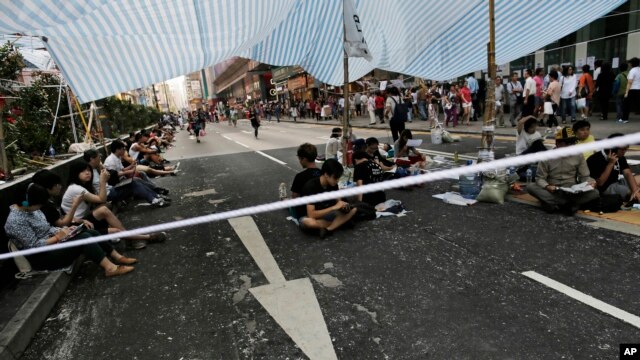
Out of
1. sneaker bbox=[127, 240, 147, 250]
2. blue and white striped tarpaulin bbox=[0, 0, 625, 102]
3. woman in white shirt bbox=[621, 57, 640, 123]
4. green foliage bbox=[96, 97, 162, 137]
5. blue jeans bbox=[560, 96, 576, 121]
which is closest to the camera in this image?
blue and white striped tarpaulin bbox=[0, 0, 625, 102]

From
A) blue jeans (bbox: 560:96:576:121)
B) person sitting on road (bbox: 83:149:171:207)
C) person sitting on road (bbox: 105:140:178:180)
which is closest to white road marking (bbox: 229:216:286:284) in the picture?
person sitting on road (bbox: 83:149:171:207)

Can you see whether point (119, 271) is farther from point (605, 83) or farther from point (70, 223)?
point (605, 83)

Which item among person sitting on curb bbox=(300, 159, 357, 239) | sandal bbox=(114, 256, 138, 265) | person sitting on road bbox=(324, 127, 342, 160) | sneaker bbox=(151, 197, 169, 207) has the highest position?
person sitting on road bbox=(324, 127, 342, 160)

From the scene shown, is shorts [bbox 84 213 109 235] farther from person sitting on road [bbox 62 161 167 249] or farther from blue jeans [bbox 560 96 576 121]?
blue jeans [bbox 560 96 576 121]

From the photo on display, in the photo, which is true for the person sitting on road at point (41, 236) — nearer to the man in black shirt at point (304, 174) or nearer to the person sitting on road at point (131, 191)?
the man in black shirt at point (304, 174)

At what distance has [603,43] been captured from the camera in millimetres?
13742

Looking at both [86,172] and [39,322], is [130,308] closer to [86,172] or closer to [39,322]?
[39,322]

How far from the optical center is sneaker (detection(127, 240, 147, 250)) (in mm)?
5223

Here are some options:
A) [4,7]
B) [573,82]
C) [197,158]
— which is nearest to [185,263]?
[4,7]

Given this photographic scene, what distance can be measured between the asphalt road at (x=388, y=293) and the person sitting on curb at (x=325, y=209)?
0.20 metres

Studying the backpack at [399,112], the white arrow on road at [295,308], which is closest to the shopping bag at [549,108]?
the backpack at [399,112]

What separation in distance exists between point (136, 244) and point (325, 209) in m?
2.67

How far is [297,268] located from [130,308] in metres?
1.69

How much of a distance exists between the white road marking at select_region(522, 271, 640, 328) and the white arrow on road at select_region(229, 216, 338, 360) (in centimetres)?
205
